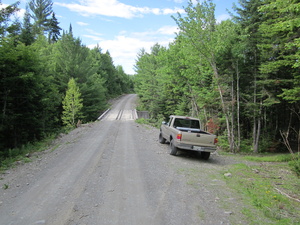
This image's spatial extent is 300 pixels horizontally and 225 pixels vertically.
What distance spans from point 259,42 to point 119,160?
42.9 ft

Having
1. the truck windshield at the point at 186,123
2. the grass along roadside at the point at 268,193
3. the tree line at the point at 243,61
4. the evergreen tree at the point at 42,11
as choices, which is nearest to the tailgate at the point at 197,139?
the grass along roadside at the point at 268,193

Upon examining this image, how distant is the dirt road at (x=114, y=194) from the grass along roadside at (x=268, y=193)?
0.41 meters

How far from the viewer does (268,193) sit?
228 inches

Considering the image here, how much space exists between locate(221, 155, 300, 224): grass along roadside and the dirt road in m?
0.41

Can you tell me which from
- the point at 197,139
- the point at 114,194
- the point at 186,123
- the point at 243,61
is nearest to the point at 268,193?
the point at 197,139

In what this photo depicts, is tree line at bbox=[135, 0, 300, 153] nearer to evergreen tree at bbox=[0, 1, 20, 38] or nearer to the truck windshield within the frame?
the truck windshield

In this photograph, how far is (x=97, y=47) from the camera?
62.5 m

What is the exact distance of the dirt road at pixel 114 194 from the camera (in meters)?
4.23

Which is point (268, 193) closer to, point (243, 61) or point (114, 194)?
point (114, 194)

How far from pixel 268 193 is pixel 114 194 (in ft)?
13.5

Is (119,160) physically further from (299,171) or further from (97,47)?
(97,47)

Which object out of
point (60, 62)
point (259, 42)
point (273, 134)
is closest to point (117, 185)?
point (259, 42)

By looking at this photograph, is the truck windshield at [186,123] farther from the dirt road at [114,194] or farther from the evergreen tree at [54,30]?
the evergreen tree at [54,30]

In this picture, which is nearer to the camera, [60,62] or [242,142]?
[242,142]
